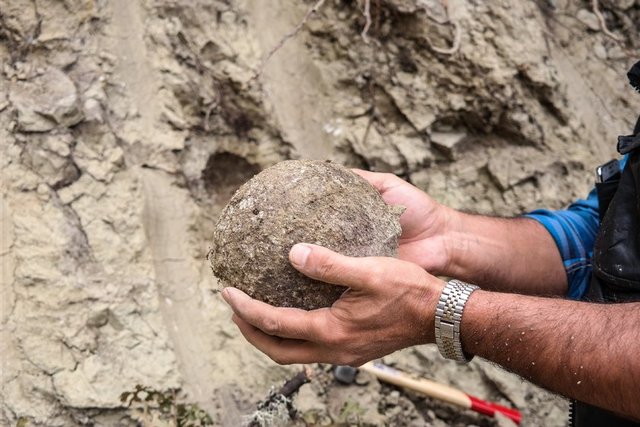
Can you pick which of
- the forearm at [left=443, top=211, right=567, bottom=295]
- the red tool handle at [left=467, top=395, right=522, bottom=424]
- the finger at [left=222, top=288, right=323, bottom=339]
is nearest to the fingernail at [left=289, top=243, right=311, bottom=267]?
the finger at [left=222, top=288, right=323, bottom=339]

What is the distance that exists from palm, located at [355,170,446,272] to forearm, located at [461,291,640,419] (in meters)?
0.55

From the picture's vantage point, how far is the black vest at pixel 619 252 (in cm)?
178

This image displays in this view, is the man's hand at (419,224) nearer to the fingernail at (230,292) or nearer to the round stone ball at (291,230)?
the round stone ball at (291,230)

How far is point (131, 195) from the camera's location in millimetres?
2652

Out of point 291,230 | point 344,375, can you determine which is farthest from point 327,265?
point 344,375

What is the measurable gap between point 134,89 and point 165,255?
0.69m

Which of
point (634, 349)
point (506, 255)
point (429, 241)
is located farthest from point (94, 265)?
point (634, 349)

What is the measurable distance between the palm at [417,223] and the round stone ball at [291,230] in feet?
1.32

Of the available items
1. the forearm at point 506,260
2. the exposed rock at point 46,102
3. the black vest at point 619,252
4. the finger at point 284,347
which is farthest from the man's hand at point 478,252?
the exposed rock at point 46,102

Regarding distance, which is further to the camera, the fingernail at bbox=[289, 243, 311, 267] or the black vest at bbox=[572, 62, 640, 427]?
the black vest at bbox=[572, 62, 640, 427]

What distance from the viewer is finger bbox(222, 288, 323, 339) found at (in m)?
1.60

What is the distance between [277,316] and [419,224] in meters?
0.74

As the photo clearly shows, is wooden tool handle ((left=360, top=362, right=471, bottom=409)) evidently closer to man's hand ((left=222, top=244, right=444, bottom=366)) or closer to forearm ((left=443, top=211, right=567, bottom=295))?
forearm ((left=443, top=211, right=567, bottom=295))

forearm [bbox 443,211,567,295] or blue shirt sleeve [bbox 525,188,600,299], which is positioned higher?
blue shirt sleeve [bbox 525,188,600,299]
